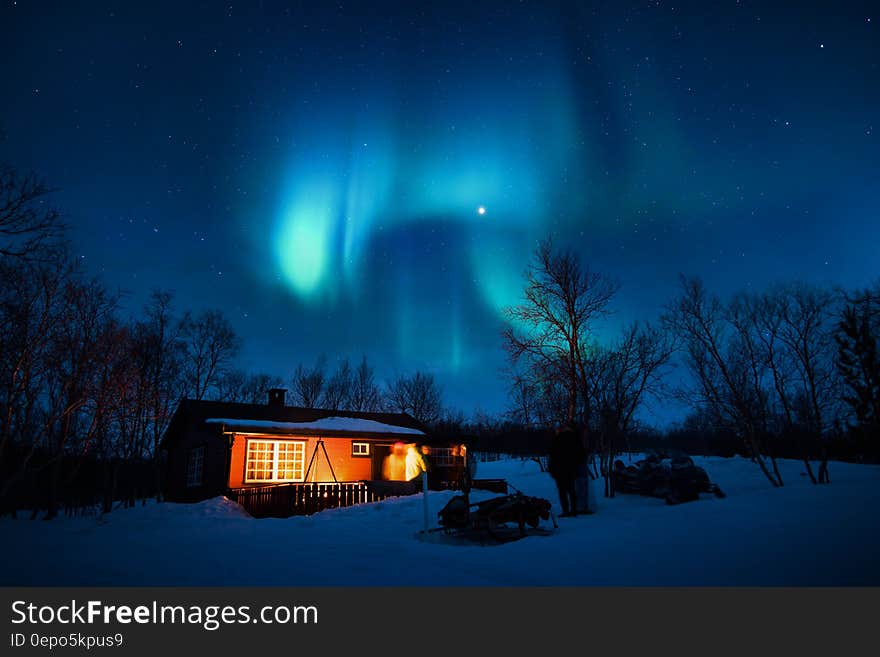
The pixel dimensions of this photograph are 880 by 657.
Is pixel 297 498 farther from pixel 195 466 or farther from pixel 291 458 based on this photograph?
pixel 195 466

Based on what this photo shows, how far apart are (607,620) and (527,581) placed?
1.41 metres

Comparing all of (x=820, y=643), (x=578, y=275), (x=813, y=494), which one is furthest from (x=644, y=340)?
(x=820, y=643)

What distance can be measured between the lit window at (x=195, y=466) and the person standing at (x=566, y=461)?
1674 centimetres

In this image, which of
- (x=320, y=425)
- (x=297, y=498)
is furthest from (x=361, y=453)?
(x=297, y=498)

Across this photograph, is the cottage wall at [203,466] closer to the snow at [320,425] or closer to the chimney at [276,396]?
the snow at [320,425]

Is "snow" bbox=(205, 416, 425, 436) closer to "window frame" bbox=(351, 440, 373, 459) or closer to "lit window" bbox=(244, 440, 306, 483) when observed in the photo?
"window frame" bbox=(351, 440, 373, 459)

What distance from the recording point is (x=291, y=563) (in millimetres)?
5934

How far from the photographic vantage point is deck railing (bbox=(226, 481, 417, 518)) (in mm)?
16484

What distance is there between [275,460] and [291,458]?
2.41ft

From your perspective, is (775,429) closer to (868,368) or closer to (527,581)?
(868,368)

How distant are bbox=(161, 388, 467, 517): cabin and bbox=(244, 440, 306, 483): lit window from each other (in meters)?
0.04

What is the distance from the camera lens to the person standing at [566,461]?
37.9 ft

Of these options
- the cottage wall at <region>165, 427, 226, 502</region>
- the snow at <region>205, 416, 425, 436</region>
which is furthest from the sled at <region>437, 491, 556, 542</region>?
the cottage wall at <region>165, 427, 226, 502</region>

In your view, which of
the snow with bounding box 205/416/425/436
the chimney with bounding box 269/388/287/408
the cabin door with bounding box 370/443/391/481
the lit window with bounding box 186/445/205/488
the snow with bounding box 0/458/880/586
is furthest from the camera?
the chimney with bounding box 269/388/287/408
